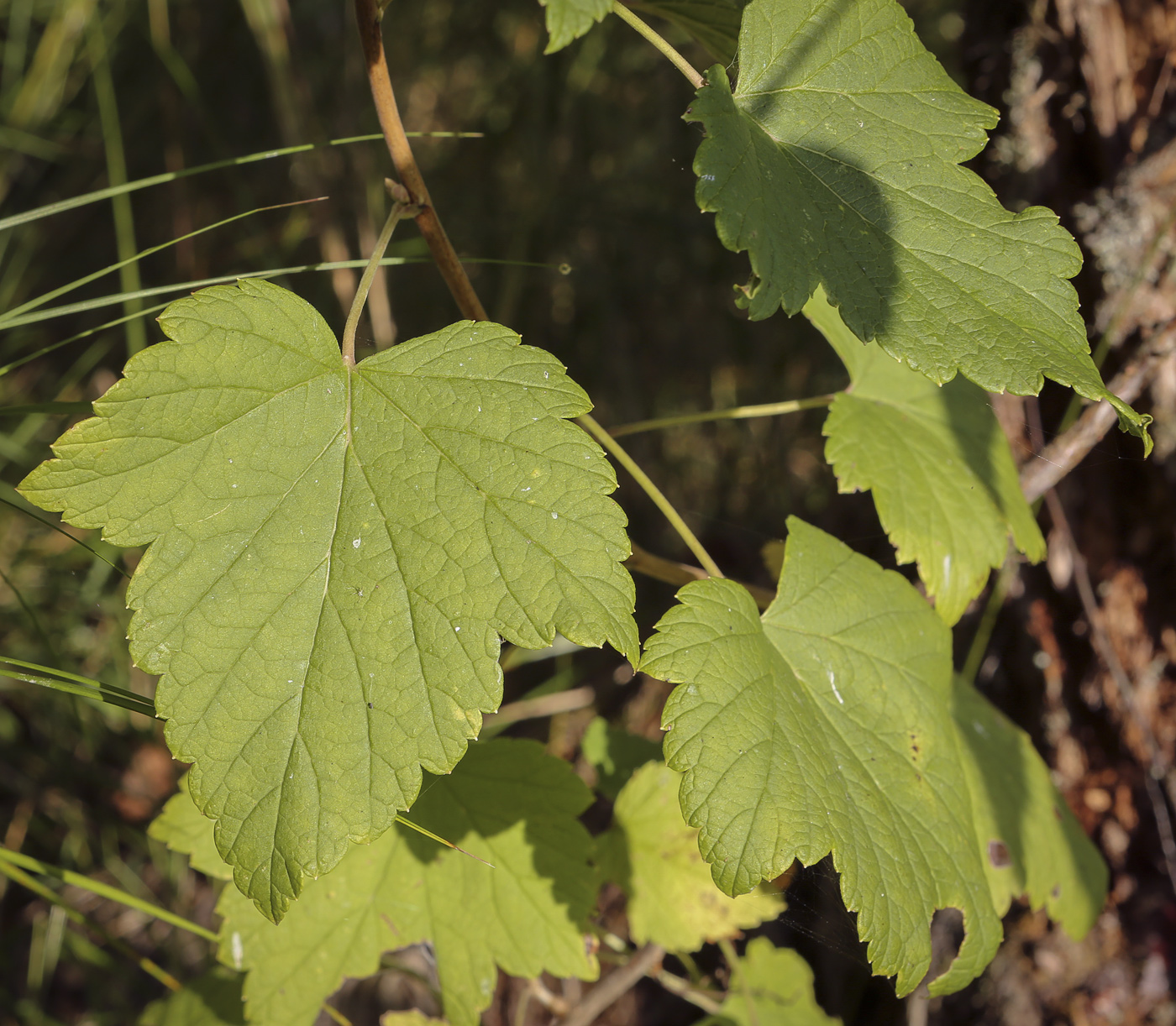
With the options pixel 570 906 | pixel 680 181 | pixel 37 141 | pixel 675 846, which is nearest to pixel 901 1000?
pixel 675 846

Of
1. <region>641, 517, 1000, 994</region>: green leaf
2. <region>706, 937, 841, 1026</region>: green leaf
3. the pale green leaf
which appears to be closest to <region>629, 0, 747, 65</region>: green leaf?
<region>641, 517, 1000, 994</region>: green leaf

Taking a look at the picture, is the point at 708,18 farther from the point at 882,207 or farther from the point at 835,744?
the point at 835,744

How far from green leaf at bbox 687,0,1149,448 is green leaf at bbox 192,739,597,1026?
754mm

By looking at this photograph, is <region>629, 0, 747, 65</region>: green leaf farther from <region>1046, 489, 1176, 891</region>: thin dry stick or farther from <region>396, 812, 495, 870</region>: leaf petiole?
<region>1046, 489, 1176, 891</region>: thin dry stick

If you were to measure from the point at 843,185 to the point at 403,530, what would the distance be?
23.7 inches

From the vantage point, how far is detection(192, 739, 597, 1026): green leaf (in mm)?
1196

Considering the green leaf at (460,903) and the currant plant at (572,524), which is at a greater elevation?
the currant plant at (572,524)

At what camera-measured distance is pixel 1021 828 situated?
1.35 m

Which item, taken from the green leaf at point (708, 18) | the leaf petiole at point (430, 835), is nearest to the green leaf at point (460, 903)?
the leaf petiole at point (430, 835)

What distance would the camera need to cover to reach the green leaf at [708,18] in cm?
105

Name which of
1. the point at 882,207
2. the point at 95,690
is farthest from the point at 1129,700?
the point at 95,690

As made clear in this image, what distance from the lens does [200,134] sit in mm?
3467

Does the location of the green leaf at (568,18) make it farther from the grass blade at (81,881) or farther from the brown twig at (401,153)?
the grass blade at (81,881)

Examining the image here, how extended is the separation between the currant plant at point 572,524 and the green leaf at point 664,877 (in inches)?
14.7
